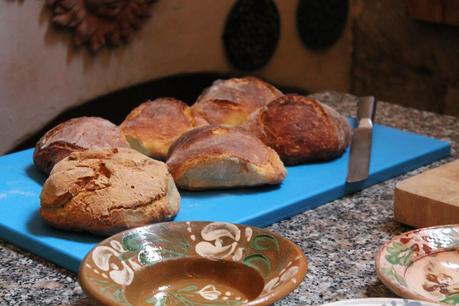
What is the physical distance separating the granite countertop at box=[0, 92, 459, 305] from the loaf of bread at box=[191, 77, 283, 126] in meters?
0.26

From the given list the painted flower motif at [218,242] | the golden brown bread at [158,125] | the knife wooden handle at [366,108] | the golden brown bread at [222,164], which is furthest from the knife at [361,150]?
the painted flower motif at [218,242]

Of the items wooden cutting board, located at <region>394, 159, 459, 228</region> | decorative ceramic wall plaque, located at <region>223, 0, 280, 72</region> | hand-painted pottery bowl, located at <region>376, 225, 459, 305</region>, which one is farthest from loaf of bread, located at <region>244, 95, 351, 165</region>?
decorative ceramic wall plaque, located at <region>223, 0, 280, 72</region>

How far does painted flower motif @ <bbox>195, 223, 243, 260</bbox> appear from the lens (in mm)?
863

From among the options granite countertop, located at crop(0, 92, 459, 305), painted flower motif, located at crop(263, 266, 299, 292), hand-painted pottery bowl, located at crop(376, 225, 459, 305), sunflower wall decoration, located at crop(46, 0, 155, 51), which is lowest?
granite countertop, located at crop(0, 92, 459, 305)

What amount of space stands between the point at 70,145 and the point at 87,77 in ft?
1.92

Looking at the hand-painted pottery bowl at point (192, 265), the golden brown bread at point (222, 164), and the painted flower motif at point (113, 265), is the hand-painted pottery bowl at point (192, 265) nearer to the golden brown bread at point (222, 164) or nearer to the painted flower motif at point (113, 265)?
the painted flower motif at point (113, 265)

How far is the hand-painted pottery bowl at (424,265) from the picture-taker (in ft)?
2.69

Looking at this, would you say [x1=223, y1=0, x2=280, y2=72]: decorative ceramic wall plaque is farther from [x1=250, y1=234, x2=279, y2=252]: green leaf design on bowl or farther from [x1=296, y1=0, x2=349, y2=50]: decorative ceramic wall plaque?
[x1=250, y1=234, x2=279, y2=252]: green leaf design on bowl

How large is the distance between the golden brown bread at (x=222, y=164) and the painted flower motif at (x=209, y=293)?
31 cm

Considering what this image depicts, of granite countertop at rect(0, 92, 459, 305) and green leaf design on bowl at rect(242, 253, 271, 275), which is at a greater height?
green leaf design on bowl at rect(242, 253, 271, 275)

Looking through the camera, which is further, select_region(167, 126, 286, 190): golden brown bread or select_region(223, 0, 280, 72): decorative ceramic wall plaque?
select_region(223, 0, 280, 72): decorative ceramic wall plaque

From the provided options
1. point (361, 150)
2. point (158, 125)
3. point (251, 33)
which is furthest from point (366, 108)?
point (251, 33)

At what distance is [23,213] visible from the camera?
1.07 meters

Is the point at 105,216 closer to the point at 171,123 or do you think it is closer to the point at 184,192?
the point at 184,192
